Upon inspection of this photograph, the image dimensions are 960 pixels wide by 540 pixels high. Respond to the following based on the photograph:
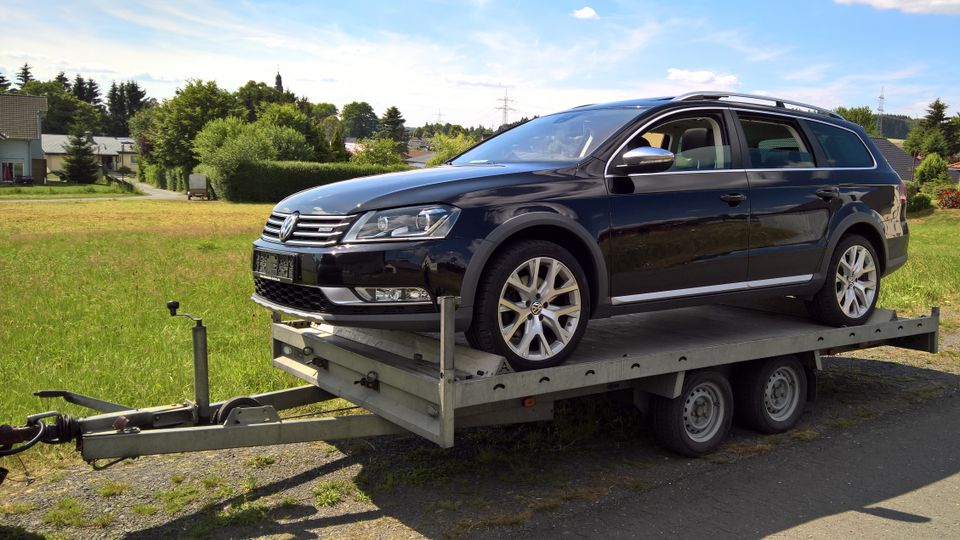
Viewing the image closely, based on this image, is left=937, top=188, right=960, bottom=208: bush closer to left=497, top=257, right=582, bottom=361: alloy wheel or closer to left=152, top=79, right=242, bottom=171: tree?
left=497, top=257, right=582, bottom=361: alloy wheel

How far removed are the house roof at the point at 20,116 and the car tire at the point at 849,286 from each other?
7372 cm

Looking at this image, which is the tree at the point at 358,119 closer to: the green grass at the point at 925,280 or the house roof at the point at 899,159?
the house roof at the point at 899,159

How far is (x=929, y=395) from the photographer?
22.2 feet

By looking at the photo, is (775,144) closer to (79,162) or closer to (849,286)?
(849,286)

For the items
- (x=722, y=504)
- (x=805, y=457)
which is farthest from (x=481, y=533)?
(x=805, y=457)

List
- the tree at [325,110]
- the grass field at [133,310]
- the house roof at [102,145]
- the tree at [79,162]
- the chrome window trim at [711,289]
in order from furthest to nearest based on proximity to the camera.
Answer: the tree at [325,110] < the house roof at [102,145] < the tree at [79,162] < the grass field at [133,310] < the chrome window trim at [711,289]

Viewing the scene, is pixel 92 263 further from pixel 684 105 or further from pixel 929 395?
pixel 929 395

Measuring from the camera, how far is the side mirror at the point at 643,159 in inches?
183

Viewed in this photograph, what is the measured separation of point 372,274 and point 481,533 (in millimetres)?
1416

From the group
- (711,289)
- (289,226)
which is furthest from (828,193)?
(289,226)

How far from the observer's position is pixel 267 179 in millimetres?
50781

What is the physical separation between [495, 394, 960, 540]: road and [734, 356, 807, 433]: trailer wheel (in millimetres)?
270

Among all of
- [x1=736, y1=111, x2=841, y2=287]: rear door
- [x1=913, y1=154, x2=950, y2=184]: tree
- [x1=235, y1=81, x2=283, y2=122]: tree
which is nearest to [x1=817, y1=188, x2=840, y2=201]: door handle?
[x1=736, y1=111, x2=841, y2=287]: rear door

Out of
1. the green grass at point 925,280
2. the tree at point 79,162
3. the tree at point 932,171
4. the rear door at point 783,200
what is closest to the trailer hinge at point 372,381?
the rear door at point 783,200
